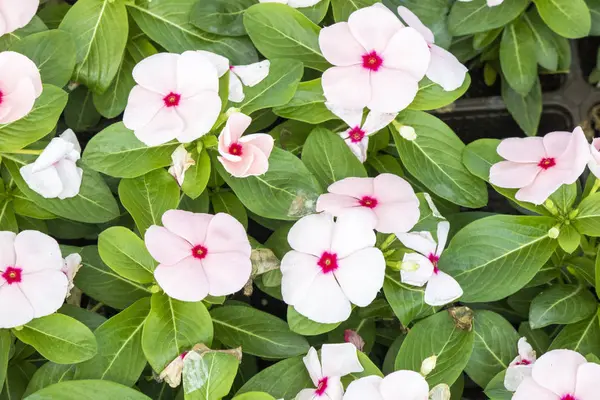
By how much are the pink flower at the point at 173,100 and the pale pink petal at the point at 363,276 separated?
32 centimetres

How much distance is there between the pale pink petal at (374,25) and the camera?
1090mm

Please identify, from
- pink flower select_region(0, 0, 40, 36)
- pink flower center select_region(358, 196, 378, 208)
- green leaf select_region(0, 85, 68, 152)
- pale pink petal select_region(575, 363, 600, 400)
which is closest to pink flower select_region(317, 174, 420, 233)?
pink flower center select_region(358, 196, 378, 208)

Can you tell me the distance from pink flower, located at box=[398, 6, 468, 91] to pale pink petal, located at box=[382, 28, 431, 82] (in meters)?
0.05

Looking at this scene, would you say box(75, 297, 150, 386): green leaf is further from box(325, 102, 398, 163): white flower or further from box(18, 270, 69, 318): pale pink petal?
box(325, 102, 398, 163): white flower

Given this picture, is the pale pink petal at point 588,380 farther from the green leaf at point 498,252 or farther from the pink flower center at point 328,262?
the pink flower center at point 328,262

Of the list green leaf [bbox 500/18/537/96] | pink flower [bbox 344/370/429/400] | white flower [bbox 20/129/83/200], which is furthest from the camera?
green leaf [bbox 500/18/537/96]

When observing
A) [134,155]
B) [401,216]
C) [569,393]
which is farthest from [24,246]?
[569,393]

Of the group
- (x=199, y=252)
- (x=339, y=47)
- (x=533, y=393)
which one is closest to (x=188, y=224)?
(x=199, y=252)

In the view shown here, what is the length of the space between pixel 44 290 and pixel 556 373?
81 centimetres

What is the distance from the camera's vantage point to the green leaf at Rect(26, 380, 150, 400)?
3.40ft

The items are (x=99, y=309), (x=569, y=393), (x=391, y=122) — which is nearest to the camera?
(x=569, y=393)

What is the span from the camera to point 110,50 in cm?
126

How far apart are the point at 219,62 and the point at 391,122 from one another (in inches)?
13.3

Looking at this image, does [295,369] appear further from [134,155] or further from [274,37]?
[274,37]
